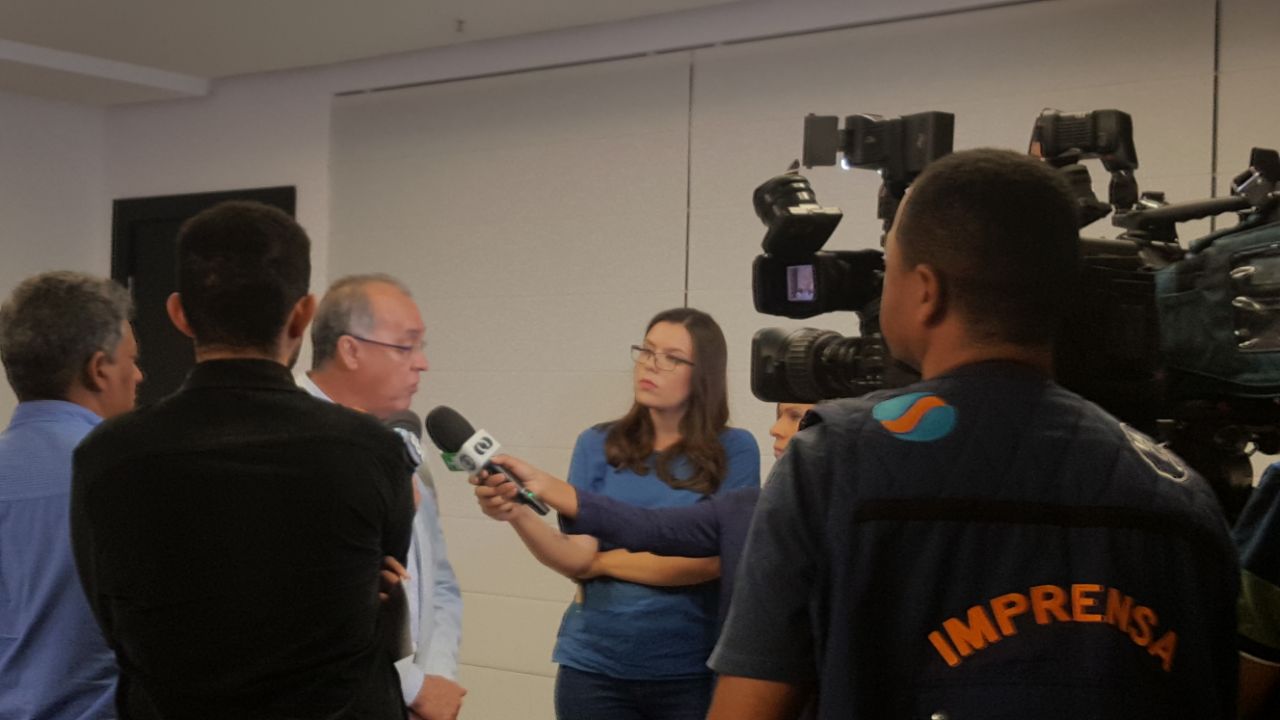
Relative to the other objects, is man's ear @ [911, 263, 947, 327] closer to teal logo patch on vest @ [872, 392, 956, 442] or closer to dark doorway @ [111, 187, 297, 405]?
teal logo patch on vest @ [872, 392, 956, 442]

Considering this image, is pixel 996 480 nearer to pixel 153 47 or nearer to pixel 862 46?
pixel 862 46

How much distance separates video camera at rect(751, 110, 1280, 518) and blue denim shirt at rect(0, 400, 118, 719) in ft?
3.47

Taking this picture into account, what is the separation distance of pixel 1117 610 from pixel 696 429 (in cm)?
203

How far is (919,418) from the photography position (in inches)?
45.4

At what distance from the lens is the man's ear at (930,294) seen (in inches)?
46.6

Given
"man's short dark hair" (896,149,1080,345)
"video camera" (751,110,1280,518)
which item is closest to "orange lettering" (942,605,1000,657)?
"man's short dark hair" (896,149,1080,345)

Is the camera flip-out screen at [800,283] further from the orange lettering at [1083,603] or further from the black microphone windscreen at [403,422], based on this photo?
the black microphone windscreen at [403,422]

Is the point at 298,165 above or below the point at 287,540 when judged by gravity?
above

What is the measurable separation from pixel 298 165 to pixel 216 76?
59cm

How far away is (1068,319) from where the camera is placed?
1.48m

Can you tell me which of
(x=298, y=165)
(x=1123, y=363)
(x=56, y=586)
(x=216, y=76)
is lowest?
(x=56, y=586)

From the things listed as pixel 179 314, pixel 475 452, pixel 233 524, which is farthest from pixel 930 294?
pixel 475 452

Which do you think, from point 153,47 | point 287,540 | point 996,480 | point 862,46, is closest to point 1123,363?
point 996,480

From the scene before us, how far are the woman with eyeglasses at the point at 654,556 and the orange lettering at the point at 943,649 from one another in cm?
157
